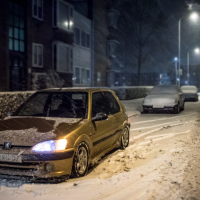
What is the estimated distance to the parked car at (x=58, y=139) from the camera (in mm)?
4762

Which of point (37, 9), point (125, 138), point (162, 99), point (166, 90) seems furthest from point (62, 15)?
point (125, 138)

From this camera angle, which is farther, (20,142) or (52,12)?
(52,12)

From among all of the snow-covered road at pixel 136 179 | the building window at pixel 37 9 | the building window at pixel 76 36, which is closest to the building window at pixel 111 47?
the building window at pixel 76 36

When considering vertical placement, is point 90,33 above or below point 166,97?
above

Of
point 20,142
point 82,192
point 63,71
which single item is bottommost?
point 82,192

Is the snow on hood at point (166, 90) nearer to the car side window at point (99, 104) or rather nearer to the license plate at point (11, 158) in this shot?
the car side window at point (99, 104)

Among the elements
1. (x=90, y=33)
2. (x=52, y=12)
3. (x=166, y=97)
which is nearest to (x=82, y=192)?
(x=166, y=97)

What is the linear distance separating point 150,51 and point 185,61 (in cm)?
5421

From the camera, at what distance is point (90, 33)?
118 feet

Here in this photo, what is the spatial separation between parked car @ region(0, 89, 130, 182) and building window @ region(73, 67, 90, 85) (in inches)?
994

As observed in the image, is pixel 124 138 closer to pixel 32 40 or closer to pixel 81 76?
pixel 32 40

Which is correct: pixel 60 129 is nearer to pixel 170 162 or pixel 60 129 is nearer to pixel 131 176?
pixel 131 176

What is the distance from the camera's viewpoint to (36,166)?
15.6 ft

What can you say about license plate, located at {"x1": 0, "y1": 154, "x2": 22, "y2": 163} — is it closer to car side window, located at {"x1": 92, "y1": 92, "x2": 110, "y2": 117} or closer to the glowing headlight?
the glowing headlight
